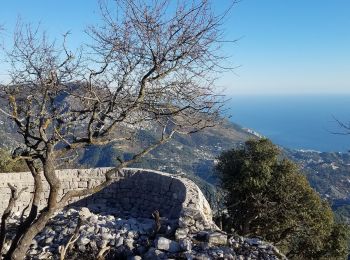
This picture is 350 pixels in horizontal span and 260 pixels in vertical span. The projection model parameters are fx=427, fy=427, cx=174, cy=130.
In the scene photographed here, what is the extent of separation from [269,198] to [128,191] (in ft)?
22.8

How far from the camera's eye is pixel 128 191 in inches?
545

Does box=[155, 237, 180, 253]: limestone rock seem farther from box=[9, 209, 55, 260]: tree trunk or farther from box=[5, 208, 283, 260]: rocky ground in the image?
box=[9, 209, 55, 260]: tree trunk

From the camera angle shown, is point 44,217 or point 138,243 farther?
point 138,243

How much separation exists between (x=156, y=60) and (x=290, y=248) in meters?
14.9

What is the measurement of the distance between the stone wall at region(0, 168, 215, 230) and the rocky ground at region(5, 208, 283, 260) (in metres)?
1.82

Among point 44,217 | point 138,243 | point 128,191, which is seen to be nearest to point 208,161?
point 128,191

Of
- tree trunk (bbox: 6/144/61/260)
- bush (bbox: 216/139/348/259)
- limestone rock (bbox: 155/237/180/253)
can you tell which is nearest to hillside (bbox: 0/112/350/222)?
bush (bbox: 216/139/348/259)

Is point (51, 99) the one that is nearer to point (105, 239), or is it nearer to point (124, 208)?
point (105, 239)

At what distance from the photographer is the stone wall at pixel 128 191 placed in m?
12.2

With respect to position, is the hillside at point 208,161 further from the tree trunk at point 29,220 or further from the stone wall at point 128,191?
the tree trunk at point 29,220

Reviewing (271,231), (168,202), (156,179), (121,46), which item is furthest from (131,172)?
(271,231)

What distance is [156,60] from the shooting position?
27.6 feet

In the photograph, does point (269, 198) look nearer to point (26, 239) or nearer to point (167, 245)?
point (167, 245)

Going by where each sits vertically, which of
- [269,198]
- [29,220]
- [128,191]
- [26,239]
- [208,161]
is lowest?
[208,161]
